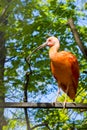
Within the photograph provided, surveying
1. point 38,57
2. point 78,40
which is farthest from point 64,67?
point 38,57

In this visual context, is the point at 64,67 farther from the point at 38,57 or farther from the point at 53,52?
the point at 38,57

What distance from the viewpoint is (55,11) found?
7.46 metres

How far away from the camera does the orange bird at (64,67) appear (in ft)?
13.5

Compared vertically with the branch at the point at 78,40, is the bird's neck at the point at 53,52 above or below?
below

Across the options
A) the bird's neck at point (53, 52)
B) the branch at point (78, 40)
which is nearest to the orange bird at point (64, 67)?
the bird's neck at point (53, 52)

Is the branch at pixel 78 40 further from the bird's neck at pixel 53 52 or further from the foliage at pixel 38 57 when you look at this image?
the foliage at pixel 38 57

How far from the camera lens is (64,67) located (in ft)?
13.8

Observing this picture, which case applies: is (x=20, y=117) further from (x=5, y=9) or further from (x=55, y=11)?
(x=55, y=11)

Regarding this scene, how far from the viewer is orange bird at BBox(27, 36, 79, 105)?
4125 mm

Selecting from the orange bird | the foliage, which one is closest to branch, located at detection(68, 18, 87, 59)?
the orange bird

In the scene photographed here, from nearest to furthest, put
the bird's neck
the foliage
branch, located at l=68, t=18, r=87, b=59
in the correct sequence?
branch, located at l=68, t=18, r=87, b=59 → the bird's neck → the foliage

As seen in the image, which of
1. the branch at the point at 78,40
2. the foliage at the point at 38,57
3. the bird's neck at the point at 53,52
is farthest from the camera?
the foliage at the point at 38,57

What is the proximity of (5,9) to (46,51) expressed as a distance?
1764mm

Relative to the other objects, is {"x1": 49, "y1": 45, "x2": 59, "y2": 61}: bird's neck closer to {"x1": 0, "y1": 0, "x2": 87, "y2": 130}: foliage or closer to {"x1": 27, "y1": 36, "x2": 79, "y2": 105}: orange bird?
{"x1": 27, "y1": 36, "x2": 79, "y2": 105}: orange bird
